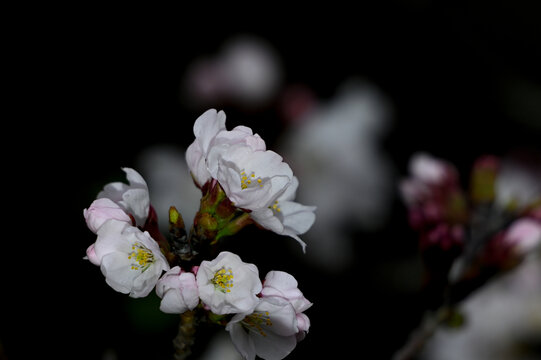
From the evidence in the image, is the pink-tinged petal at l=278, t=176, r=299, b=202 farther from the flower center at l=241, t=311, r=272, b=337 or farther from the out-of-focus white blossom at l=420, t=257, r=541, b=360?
the out-of-focus white blossom at l=420, t=257, r=541, b=360

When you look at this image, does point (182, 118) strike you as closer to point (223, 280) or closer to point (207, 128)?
point (207, 128)

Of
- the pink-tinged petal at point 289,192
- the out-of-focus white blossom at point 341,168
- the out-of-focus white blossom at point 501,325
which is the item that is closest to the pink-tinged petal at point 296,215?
the pink-tinged petal at point 289,192

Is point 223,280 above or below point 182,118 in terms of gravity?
above

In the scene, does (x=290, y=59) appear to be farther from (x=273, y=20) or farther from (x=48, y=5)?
(x=48, y=5)

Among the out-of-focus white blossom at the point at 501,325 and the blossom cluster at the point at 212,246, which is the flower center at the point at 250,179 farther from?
the out-of-focus white blossom at the point at 501,325

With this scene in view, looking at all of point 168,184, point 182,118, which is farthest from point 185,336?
point 182,118

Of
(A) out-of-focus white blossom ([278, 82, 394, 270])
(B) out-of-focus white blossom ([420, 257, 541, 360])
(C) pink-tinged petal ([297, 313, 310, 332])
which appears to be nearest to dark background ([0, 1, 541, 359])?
(A) out-of-focus white blossom ([278, 82, 394, 270])

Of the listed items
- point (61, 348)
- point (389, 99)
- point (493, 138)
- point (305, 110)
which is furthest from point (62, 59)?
point (493, 138)
